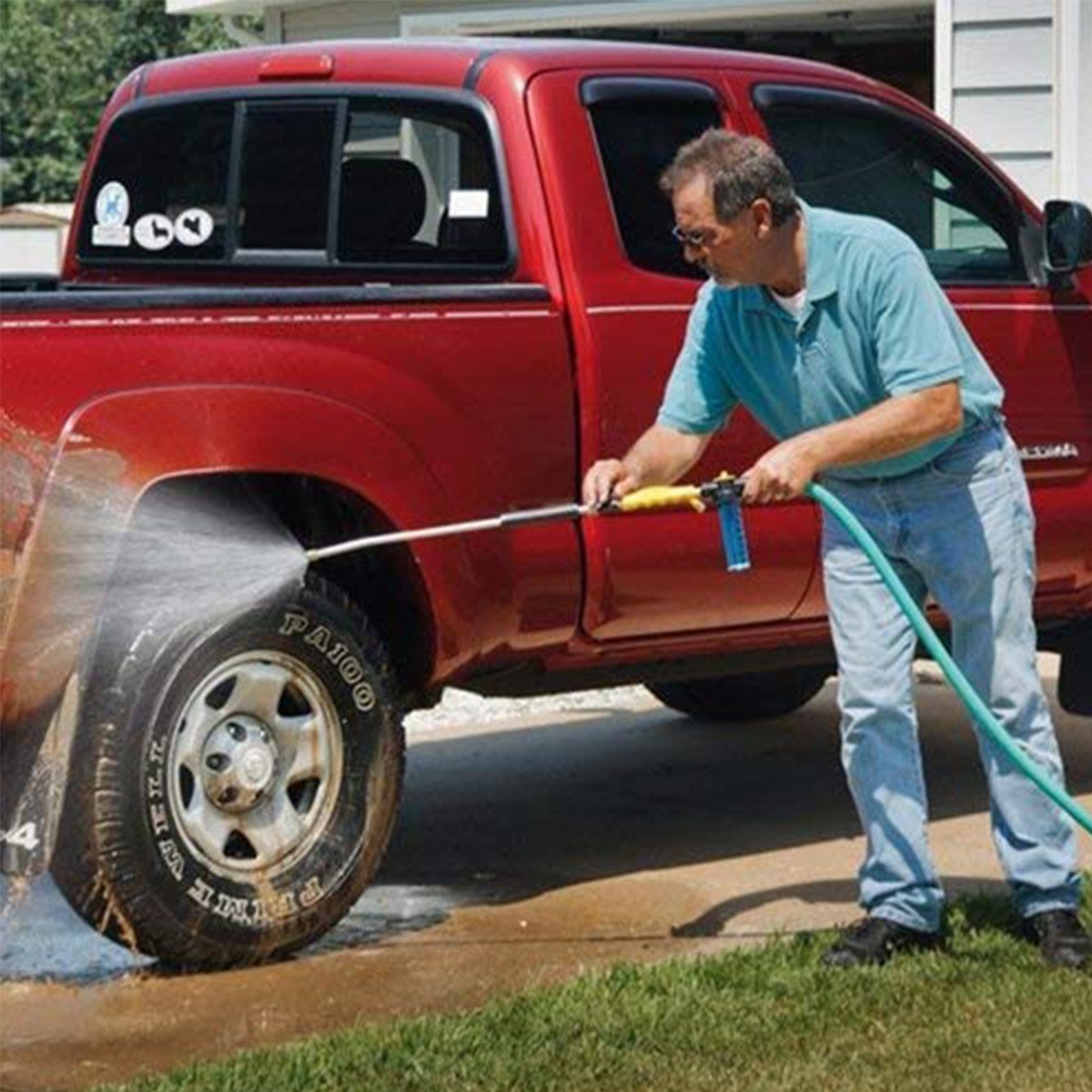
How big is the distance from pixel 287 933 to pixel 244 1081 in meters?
1.05

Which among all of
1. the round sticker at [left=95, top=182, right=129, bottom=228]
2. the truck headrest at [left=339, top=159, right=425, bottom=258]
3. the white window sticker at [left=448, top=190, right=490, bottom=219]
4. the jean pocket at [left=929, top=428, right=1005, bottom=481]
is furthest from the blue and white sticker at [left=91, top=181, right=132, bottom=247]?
the jean pocket at [left=929, top=428, right=1005, bottom=481]

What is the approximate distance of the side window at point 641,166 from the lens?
785cm

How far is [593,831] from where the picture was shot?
863 cm

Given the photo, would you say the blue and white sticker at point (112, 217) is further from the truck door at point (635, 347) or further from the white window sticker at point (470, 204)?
the truck door at point (635, 347)

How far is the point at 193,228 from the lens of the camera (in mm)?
8500

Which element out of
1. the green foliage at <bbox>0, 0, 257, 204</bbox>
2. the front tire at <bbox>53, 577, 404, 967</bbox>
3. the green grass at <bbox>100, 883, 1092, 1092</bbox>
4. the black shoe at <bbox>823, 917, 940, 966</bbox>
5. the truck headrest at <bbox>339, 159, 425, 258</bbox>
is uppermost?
the truck headrest at <bbox>339, 159, 425, 258</bbox>

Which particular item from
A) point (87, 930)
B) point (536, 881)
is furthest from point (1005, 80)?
point (87, 930)

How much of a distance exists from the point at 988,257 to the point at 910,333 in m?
2.29

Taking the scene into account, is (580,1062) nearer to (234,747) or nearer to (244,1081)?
(244,1081)

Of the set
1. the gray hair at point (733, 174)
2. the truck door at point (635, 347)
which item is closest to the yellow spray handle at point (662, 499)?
the gray hair at point (733, 174)

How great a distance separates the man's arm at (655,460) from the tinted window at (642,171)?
41.8 inches

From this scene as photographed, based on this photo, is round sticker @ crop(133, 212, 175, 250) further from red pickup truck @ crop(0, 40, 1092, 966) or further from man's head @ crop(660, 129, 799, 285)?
man's head @ crop(660, 129, 799, 285)

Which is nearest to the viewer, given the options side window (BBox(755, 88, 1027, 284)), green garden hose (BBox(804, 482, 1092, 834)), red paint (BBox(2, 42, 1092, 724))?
green garden hose (BBox(804, 482, 1092, 834))

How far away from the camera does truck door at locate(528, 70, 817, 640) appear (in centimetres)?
760
